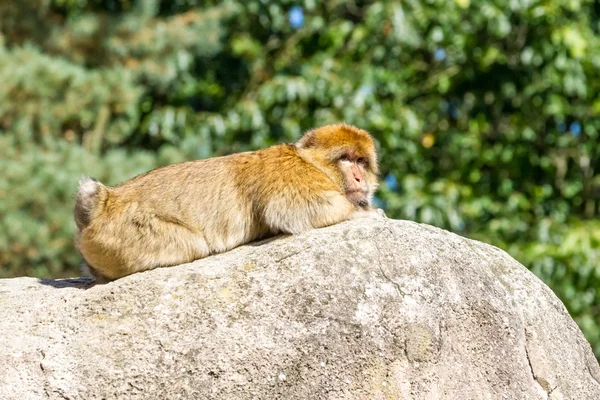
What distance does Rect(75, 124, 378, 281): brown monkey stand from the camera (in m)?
5.52

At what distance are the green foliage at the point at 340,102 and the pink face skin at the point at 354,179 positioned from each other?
6178 mm

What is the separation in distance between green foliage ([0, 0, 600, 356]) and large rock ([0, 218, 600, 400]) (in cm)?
676

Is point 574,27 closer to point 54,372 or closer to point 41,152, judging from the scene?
point 41,152

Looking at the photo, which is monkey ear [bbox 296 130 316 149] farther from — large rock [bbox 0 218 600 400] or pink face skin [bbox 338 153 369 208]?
large rock [bbox 0 218 600 400]

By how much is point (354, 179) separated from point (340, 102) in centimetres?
667

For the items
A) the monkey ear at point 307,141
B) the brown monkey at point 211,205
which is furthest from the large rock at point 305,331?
the monkey ear at point 307,141

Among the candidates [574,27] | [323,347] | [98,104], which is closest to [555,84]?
[574,27]

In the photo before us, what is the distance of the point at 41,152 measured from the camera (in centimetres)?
1325

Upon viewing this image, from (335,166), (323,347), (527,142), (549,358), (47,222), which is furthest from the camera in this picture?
(527,142)

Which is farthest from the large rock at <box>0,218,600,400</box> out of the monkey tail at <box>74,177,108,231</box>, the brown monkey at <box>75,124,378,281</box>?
the monkey tail at <box>74,177,108,231</box>

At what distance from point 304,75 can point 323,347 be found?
8.53 m

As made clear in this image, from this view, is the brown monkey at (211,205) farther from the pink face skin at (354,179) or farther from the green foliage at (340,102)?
the green foliage at (340,102)

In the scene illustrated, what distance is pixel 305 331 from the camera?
491cm

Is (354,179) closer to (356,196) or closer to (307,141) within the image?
(356,196)
